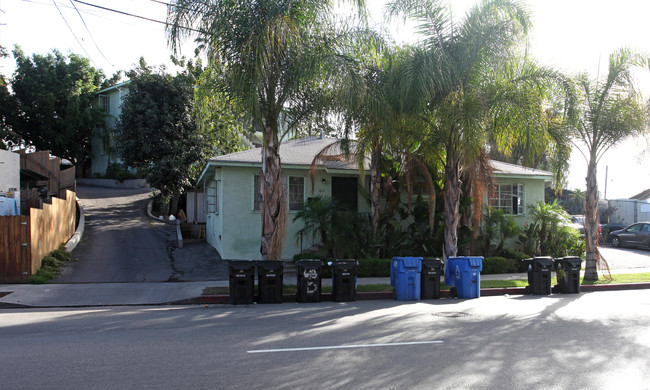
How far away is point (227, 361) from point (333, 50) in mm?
8459

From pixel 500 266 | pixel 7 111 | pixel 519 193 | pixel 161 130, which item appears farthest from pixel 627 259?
pixel 7 111

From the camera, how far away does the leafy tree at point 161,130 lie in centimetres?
2569

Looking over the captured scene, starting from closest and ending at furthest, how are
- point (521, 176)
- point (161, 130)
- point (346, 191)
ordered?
point (346, 191) → point (521, 176) → point (161, 130)

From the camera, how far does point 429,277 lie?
12188 millimetres

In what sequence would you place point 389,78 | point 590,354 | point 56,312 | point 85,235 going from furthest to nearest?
point 85,235, point 389,78, point 56,312, point 590,354

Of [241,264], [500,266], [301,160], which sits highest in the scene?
[301,160]

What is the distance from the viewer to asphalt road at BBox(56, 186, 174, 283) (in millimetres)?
14469

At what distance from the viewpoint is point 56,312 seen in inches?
382

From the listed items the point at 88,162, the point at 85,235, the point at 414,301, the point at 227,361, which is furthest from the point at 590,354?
the point at 88,162

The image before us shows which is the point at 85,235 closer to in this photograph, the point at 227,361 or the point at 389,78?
the point at 389,78

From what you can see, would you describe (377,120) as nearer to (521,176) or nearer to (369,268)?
(369,268)

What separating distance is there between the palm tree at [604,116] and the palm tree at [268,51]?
7.71m

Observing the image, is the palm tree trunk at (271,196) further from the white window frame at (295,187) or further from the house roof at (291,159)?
the white window frame at (295,187)

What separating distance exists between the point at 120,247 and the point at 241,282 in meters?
9.05
